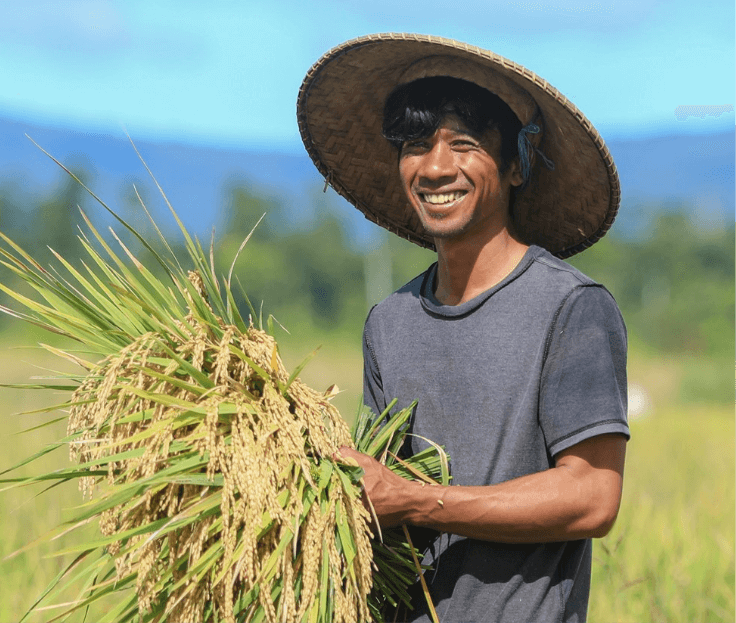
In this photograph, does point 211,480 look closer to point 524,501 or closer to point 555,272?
point 524,501

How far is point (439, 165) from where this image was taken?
2383 mm

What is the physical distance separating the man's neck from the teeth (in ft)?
0.37

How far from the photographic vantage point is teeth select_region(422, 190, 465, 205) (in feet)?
7.86

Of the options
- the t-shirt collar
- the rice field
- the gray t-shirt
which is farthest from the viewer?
the rice field

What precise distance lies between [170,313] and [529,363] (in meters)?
0.86

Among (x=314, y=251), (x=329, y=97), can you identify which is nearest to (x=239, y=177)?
(x=314, y=251)

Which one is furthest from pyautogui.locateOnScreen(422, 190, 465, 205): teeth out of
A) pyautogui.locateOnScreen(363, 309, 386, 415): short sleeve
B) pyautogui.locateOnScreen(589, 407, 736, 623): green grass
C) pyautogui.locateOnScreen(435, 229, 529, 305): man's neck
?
pyautogui.locateOnScreen(589, 407, 736, 623): green grass

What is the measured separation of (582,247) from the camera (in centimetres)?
276

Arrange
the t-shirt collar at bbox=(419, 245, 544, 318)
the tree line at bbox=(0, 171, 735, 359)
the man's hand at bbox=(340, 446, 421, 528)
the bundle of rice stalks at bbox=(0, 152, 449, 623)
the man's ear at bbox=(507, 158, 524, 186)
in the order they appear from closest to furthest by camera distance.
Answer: the bundle of rice stalks at bbox=(0, 152, 449, 623), the man's hand at bbox=(340, 446, 421, 528), the t-shirt collar at bbox=(419, 245, 544, 318), the man's ear at bbox=(507, 158, 524, 186), the tree line at bbox=(0, 171, 735, 359)

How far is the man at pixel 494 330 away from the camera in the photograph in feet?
6.57

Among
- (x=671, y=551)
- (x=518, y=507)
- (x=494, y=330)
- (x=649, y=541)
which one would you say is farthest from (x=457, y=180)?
(x=649, y=541)

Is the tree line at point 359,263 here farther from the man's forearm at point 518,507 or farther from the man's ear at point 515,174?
the man's forearm at point 518,507

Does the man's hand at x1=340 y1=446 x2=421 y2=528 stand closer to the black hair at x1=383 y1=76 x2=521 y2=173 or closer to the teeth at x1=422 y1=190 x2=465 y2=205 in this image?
the teeth at x1=422 y1=190 x2=465 y2=205

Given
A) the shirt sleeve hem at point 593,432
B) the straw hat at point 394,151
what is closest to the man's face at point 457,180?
the straw hat at point 394,151
